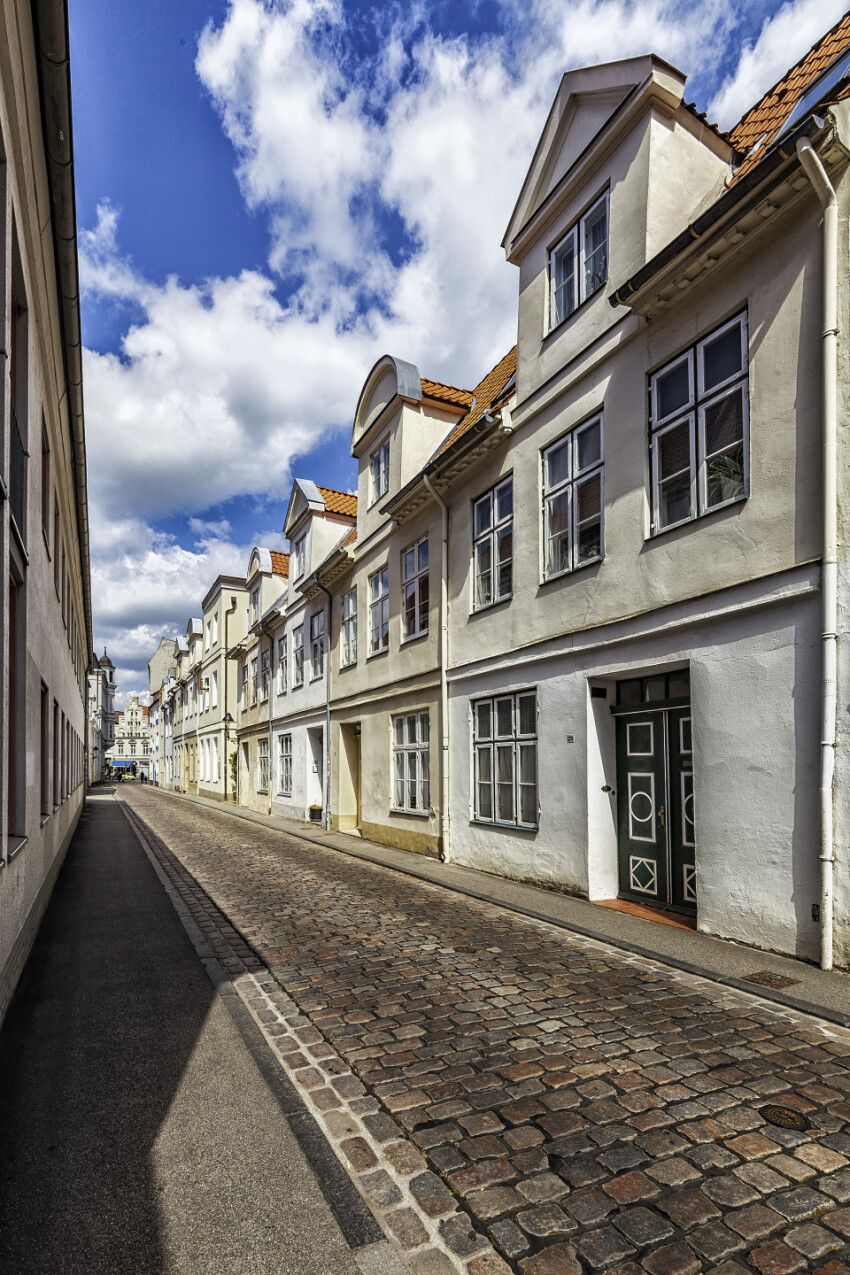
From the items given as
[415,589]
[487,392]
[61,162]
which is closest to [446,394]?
[487,392]

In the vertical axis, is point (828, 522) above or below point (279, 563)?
below

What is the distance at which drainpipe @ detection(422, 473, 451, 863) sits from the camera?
12672mm

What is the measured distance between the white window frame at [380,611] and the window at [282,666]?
327 inches

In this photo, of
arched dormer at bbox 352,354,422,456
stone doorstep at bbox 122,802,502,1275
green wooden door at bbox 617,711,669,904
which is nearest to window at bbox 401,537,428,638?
arched dormer at bbox 352,354,422,456

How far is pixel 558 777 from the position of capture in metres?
9.59

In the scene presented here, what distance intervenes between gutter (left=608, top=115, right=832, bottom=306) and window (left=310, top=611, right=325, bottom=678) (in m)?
14.0

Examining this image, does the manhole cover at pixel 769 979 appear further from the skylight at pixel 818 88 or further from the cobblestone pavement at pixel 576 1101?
the skylight at pixel 818 88

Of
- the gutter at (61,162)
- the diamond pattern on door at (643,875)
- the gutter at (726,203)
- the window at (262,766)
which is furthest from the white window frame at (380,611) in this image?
the window at (262,766)

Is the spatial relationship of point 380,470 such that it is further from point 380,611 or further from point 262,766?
point 262,766

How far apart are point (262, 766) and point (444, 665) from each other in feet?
55.3

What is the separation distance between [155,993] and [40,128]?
7083mm

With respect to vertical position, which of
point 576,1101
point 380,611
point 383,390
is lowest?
point 576,1101

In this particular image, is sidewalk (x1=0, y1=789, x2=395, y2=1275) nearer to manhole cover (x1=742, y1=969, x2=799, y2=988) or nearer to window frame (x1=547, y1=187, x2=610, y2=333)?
manhole cover (x1=742, y1=969, x2=799, y2=988)

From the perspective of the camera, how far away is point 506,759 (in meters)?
11.0
